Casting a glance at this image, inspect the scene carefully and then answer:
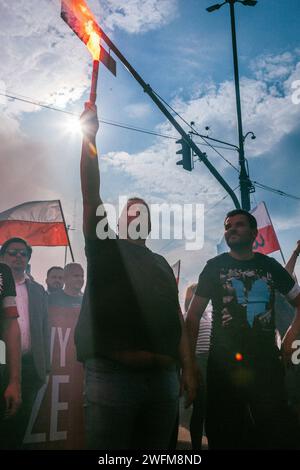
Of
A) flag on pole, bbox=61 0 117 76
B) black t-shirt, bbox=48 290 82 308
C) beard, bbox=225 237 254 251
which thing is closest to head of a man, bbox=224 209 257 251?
beard, bbox=225 237 254 251

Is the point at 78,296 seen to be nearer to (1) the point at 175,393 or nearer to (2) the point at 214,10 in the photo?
(1) the point at 175,393

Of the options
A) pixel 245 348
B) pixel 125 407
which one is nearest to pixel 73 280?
pixel 245 348

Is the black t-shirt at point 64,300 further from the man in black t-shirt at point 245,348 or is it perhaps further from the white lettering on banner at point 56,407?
the man in black t-shirt at point 245,348

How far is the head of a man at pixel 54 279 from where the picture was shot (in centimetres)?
709

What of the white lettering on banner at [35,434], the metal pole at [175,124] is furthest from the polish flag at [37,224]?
the white lettering on banner at [35,434]

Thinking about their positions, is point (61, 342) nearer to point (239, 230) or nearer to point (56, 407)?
point (56, 407)

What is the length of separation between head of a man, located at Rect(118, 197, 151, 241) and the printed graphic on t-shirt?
3.35 ft

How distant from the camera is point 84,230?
2.22 meters

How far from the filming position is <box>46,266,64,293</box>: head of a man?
7.09m

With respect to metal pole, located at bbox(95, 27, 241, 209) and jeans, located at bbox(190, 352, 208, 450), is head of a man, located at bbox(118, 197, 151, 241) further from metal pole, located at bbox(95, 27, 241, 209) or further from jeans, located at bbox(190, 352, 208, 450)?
Result: metal pole, located at bbox(95, 27, 241, 209)

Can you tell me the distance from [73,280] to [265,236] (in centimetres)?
489

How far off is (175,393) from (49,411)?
2557 mm

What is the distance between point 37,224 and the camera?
892 centimetres

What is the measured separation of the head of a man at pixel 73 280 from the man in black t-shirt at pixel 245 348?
311 cm
